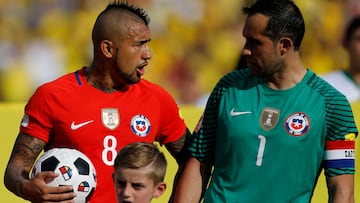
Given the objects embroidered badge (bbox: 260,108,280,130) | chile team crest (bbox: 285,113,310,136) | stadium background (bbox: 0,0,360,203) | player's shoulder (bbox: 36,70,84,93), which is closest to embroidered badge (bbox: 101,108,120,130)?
player's shoulder (bbox: 36,70,84,93)

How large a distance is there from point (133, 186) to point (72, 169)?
1.33 feet

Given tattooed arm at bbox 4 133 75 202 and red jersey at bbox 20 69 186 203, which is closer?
tattooed arm at bbox 4 133 75 202

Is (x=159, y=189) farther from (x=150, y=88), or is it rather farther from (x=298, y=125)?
(x=150, y=88)

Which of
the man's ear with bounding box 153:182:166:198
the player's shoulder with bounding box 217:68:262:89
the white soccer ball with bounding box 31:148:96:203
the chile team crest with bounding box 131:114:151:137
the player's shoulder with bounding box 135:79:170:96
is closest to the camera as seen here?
the man's ear with bounding box 153:182:166:198

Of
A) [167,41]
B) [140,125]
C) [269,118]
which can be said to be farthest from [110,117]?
[167,41]

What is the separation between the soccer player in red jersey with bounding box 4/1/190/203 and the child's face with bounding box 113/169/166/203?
0.57 m

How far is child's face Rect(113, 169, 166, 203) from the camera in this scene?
4508 mm

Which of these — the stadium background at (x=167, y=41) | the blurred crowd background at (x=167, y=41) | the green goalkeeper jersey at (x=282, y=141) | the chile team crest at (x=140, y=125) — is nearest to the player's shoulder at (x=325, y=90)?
the green goalkeeper jersey at (x=282, y=141)

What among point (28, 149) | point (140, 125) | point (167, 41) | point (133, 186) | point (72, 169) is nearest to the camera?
point (133, 186)

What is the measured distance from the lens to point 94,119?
207 inches

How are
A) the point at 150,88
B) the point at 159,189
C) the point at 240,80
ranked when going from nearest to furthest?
the point at 159,189 → the point at 240,80 → the point at 150,88

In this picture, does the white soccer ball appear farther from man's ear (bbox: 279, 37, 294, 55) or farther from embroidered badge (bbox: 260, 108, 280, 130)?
man's ear (bbox: 279, 37, 294, 55)

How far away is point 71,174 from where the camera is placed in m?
4.78

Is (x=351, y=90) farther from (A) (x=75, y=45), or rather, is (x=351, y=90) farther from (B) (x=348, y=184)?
(B) (x=348, y=184)
